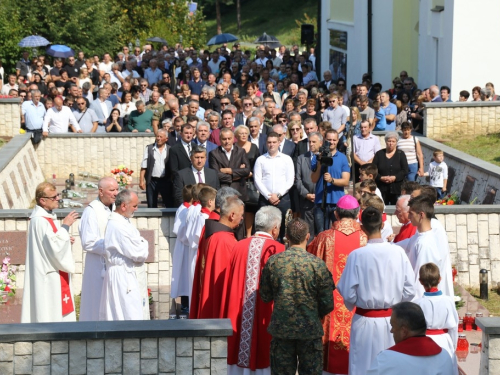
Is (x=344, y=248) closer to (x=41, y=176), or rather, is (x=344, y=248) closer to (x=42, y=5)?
(x=41, y=176)

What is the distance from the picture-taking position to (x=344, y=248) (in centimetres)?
930

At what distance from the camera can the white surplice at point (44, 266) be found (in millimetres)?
10102

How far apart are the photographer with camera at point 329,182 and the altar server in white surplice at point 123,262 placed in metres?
4.29

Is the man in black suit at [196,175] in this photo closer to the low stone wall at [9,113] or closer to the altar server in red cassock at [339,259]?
the altar server in red cassock at [339,259]

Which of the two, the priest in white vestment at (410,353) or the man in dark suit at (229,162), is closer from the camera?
the priest in white vestment at (410,353)

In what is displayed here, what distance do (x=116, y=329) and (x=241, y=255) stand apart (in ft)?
5.70

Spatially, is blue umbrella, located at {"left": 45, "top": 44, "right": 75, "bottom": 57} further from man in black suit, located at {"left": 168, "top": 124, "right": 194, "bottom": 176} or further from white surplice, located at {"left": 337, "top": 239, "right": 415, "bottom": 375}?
white surplice, located at {"left": 337, "top": 239, "right": 415, "bottom": 375}

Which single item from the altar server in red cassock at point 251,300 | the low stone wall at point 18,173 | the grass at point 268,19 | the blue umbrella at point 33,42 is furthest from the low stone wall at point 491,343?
the grass at point 268,19

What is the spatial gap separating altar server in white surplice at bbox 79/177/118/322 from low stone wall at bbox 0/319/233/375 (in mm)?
2464

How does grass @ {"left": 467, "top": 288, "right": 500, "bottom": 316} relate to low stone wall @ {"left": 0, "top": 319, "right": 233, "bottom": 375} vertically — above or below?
below

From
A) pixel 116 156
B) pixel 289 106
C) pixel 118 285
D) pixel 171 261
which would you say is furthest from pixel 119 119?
pixel 118 285

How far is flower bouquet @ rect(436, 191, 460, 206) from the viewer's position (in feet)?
55.2

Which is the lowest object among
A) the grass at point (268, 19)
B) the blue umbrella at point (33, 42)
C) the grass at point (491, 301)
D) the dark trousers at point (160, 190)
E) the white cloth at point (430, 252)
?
the grass at point (491, 301)

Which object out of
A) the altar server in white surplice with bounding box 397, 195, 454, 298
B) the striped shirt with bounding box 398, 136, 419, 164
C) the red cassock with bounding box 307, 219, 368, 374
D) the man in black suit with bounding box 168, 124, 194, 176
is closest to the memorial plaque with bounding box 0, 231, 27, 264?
the man in black suit with bounding box 168, 124, 194, 176
